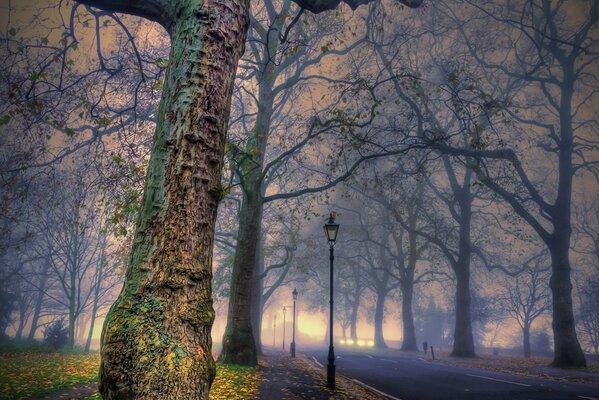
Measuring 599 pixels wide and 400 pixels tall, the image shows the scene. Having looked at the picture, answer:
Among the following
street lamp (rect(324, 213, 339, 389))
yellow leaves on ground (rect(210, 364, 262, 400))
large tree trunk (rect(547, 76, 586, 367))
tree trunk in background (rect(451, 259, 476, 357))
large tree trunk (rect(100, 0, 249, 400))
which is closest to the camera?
large tree trunk (rect(100, 0, 249, 400))

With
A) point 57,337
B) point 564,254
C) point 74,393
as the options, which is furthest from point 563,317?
point 57,337

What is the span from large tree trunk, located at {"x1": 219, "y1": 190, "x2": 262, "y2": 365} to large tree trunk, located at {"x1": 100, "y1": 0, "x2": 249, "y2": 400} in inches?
426

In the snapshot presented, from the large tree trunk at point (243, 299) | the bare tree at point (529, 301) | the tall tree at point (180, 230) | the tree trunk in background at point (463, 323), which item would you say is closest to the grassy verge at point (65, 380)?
the large tree trunk at point (243, 299)

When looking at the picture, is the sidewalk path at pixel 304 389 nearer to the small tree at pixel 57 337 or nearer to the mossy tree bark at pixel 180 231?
the mossy tree bark at pixel 180 231

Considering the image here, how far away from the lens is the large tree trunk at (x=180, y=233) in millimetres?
2820

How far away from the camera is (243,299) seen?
1378 cm

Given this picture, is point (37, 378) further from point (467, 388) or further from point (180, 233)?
point (467, 388)

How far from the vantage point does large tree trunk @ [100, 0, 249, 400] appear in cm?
282

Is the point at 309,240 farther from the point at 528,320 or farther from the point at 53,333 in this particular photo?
the point at 528,320

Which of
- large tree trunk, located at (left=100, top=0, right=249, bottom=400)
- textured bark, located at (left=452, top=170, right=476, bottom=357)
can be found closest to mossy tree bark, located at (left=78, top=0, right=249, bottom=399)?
large tree trunk, located at (left=100, top=0, right=249, bottom=400)

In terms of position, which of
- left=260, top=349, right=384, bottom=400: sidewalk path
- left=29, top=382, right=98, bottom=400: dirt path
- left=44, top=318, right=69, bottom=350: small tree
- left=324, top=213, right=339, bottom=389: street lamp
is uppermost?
left=324, top=213, right=339, bottom=389: street lamp

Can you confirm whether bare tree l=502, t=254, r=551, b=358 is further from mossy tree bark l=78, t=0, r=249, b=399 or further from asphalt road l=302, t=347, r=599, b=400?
mossy tree bark l=78, t=0, r=249, b=399

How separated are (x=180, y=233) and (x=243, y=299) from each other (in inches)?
440

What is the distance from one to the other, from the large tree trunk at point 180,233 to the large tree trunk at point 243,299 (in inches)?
426
